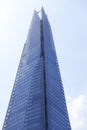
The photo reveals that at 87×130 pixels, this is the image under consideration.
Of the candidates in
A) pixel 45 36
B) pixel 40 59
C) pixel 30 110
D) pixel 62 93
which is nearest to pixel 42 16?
pixel 45 36

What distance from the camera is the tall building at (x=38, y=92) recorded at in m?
97.6

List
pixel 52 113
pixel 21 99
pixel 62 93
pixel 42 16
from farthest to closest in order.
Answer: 1. pixel 42 16
2. pixel 62 93
3. pixel 21 99
4. pixel 52 113

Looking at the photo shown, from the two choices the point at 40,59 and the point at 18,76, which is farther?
the point at 18,76

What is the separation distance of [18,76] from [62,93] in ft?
70.6

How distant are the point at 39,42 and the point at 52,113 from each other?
43337mm

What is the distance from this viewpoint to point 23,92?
113 metres

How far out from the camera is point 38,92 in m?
107

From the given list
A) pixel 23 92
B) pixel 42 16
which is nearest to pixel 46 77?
pixel 23 92

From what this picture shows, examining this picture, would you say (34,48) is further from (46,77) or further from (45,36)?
(46,77)

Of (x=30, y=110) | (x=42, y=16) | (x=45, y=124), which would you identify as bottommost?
(x=45, y=124)

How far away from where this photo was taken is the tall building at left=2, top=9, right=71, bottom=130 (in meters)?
97.6

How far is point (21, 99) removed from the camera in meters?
111

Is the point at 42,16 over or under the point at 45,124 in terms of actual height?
over

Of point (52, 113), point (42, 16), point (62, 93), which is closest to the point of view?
point (52, 113)
